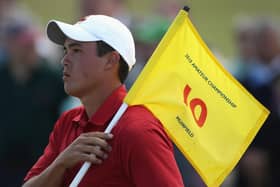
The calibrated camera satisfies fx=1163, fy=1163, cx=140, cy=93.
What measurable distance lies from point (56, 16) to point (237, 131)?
10.3m

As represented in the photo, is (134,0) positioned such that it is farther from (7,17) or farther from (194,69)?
(194,69)

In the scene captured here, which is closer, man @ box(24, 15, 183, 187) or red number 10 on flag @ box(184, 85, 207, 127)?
man @ box(24, 15, 183, 187)

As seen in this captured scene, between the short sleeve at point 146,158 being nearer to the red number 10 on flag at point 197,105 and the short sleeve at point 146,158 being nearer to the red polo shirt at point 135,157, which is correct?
the red polo shirt at point 135,157

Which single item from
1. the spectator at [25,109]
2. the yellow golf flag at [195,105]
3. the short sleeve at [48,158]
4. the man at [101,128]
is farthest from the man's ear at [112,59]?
the spectator at [25,109]

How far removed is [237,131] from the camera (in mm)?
5809

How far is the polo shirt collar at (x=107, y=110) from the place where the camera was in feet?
19.2

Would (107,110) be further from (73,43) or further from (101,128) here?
(73,43)

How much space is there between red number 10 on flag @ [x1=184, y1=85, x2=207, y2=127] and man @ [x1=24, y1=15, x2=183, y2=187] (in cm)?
20

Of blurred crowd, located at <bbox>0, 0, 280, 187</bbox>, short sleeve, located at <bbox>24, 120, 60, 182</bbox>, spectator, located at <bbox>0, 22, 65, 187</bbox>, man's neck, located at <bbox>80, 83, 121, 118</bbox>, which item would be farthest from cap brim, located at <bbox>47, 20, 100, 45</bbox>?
spectator, located at <bbox>0, 22, 65, 187</bbox>

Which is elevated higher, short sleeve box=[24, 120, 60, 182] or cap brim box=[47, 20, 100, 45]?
cap brim box=[47, 20, 100, 45]

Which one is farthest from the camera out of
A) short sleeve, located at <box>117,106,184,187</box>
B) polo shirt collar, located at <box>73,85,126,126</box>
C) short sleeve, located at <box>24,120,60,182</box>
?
short sleeve, located at <box>24,120,60,182</box>

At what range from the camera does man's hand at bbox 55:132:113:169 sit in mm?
5559

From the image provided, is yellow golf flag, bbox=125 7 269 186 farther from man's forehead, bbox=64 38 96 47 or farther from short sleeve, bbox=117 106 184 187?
man's forehead, bbox=64 38 96 47

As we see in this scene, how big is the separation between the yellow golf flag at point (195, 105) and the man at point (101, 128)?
0.36ft
